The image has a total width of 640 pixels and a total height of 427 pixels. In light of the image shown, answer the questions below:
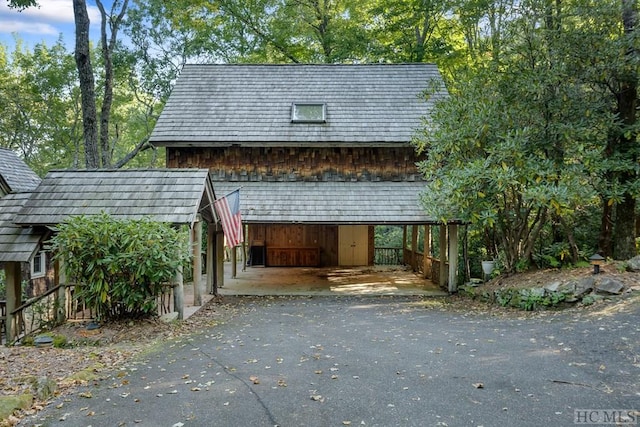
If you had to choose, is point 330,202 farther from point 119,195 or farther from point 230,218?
point 119,195

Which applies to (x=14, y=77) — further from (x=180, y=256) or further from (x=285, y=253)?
(x=180, y=256)

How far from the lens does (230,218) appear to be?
9.65 m

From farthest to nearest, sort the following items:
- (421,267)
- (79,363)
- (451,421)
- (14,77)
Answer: (14,77) < (421,267) < (79,363) < (451,421)

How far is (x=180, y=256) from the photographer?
8.12 meters

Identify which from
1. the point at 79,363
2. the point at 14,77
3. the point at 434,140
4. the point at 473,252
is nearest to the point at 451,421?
the point at 79,363

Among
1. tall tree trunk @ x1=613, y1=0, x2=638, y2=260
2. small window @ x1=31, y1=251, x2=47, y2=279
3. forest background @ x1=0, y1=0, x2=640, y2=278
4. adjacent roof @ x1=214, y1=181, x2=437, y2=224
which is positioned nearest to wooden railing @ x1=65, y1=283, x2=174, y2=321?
adjacent roof @ x1=214, y1=181, x2=437, y2=224

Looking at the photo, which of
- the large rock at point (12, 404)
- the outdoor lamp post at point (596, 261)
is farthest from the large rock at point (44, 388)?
the outdoor lamp post at point (596, 261)

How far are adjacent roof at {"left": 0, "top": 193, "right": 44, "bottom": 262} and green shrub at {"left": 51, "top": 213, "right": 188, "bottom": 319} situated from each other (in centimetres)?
105

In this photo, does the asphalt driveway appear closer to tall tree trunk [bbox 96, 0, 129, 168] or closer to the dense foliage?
the dense foliage

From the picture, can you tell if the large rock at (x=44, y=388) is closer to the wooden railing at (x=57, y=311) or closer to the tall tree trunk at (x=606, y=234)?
the wooden railing at (x=57, y=311)

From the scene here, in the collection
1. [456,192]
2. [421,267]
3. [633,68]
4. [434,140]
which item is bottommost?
[421,267]

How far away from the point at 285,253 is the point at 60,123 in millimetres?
15543

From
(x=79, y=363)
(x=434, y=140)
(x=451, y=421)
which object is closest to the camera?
(x=451, y=421)

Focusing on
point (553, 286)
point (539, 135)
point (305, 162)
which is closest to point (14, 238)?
point (305, 162)
